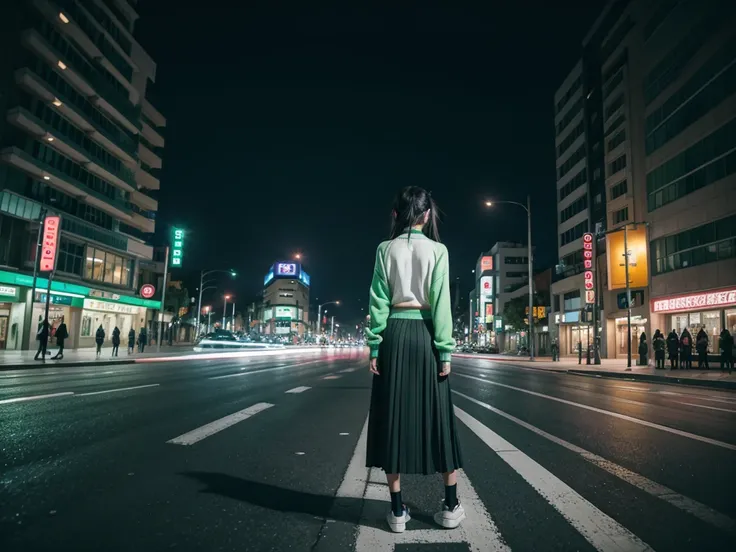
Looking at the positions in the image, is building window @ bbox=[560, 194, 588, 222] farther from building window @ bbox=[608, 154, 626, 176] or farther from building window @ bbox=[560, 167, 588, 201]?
building window @ bbox=[608, 154, 626, 176]

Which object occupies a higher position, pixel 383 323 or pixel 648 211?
pixel 648 211

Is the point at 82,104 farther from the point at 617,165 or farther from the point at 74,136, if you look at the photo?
the point at 617,165

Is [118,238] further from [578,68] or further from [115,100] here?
[578,68]

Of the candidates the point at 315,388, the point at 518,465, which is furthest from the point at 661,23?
the point at 518,465

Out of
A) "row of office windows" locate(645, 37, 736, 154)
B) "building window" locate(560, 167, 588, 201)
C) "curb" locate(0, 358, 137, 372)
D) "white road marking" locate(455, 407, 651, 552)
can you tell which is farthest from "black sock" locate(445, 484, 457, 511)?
"building window" locate(560, 167, 588, 201)

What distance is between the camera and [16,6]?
33656 millimetres

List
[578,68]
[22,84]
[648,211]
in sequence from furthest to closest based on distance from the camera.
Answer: [578,68] < [648,211] < [22,84]

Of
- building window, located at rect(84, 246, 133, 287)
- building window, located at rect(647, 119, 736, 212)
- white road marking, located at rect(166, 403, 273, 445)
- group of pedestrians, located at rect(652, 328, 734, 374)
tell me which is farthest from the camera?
building window, located at rect(84, 246, 133, 287)

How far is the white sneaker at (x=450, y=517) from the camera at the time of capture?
119 inches

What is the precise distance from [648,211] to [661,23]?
509 inches

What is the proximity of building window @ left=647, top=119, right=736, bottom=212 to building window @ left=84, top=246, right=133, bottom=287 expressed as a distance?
42894 mm

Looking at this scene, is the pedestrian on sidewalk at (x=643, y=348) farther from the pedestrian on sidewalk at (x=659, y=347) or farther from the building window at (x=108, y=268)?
the building window at (x=108, y=268)

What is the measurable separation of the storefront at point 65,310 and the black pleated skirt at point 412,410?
28.4m

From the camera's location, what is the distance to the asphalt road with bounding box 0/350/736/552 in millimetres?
2807
